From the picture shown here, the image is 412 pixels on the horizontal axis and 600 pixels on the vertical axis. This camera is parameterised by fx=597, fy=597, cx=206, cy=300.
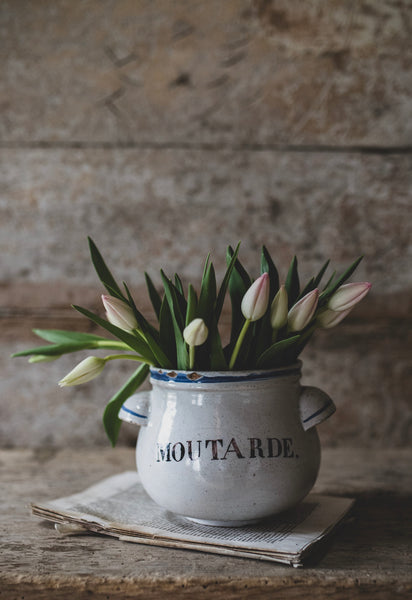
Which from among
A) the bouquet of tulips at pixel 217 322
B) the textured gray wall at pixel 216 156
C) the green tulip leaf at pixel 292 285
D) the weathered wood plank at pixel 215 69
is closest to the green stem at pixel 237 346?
the bouquet of tulips at pixel 217 322

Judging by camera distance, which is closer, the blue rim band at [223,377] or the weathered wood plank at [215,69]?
the blue rim band at [223,377]

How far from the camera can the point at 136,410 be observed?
2.37 ft

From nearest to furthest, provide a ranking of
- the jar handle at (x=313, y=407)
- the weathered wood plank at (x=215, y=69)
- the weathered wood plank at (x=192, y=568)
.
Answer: the weathered wood plank at (x=192, y=568) < the jar handle at (x=313, y=407) < the weathered wood plank at (x=215, y=69)

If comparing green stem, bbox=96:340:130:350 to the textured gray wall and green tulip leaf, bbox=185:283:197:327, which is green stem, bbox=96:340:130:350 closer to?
green tulip leaf, bbox=185:283:197:327

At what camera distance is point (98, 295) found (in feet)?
4.12

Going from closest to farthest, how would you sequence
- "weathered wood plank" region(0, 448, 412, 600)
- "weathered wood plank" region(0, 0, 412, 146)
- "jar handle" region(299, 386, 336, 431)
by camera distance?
"weathered wood plank" region(0, 448, 412, 600)
"jar handle" region(299, 386, 336, 431)
"weathered wood plank" region(0, 0, 412, 146)

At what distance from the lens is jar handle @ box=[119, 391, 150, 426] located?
0.72m

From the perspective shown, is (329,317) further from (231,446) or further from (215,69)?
(215,69)

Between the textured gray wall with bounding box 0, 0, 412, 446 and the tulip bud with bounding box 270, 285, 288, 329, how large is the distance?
0.57 metres

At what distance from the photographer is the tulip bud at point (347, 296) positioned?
0.66 metres

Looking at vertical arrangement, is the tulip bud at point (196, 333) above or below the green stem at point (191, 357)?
above

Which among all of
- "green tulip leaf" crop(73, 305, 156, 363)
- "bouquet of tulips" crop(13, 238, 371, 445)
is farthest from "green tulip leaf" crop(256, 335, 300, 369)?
"green tulip leaf" crop(73, 305, 156, 363)

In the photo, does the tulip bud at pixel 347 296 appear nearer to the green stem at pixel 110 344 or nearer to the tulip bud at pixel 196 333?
the tulip bud at pixel 196 333

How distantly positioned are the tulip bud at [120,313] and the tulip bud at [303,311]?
0.60 ft
